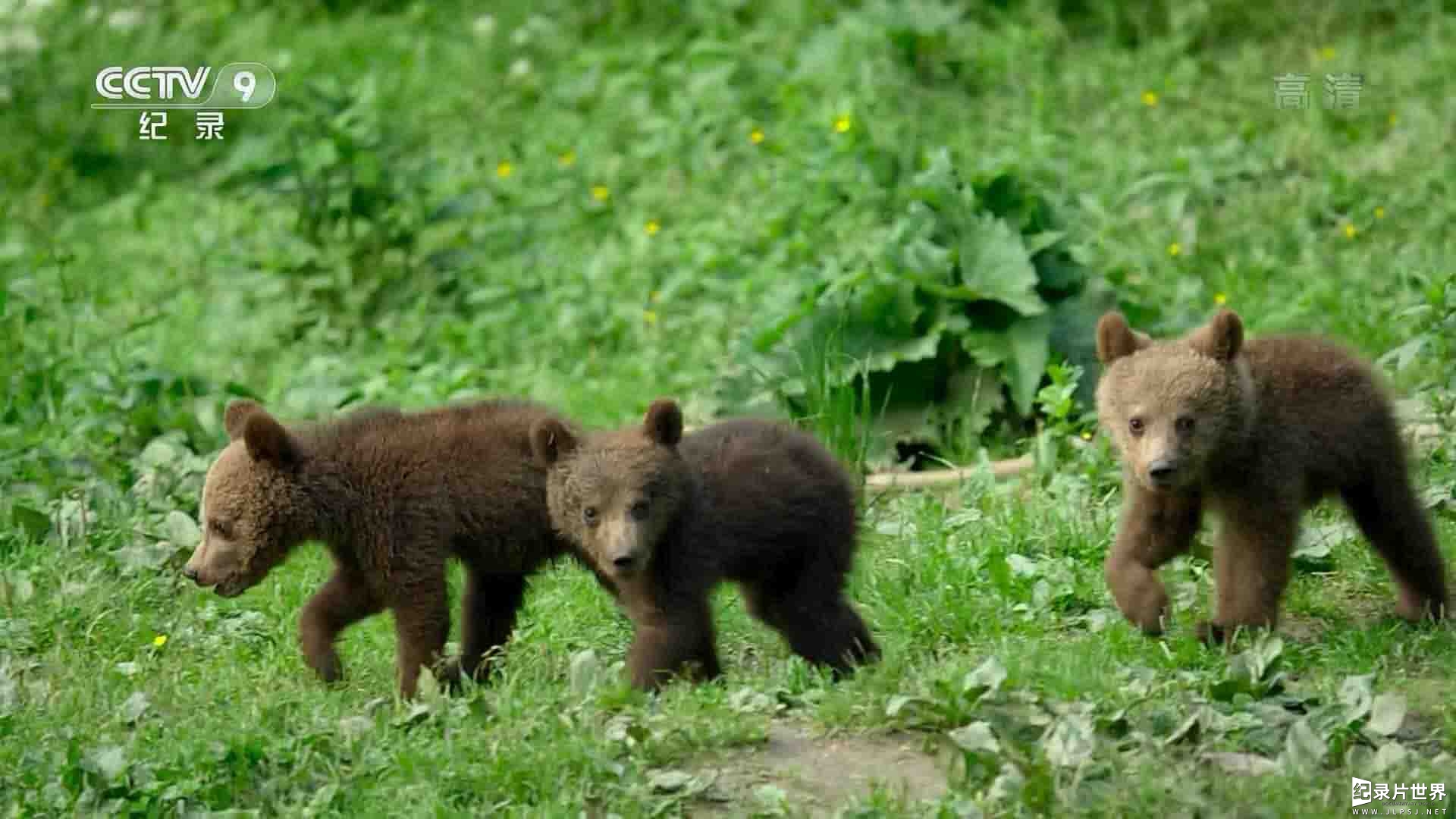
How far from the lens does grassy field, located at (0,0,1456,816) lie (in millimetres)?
6195

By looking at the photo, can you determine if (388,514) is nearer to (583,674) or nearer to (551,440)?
(551,440)

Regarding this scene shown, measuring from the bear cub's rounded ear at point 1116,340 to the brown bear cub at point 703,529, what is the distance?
3.23 feet

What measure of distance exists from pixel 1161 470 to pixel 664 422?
5.22 feet

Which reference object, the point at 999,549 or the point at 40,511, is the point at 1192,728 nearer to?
the point at 999,549

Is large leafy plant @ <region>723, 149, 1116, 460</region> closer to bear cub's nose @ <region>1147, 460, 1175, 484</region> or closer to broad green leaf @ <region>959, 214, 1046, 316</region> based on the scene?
broad green leaf @ <region>959, 214, 1046, 316</region>

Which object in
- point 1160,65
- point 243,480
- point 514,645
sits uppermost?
point 1160,65

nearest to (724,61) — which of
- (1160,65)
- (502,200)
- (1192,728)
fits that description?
(502,200)

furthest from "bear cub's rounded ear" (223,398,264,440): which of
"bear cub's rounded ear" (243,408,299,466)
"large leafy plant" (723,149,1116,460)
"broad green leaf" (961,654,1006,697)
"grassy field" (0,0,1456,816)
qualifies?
"large leafy plant" (723,149,1116,460)

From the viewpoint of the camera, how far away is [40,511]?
9.15 metres

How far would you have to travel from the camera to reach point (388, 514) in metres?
7.19

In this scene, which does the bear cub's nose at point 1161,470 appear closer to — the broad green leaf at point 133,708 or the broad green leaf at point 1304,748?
the broad green leaf at point 1304,748

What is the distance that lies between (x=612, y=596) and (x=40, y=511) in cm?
284

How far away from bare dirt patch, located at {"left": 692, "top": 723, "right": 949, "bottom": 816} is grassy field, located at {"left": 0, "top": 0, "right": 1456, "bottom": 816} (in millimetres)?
15

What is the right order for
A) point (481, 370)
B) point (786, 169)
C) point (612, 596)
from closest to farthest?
point (612, 596), point (481, 370), point (786, 169)
